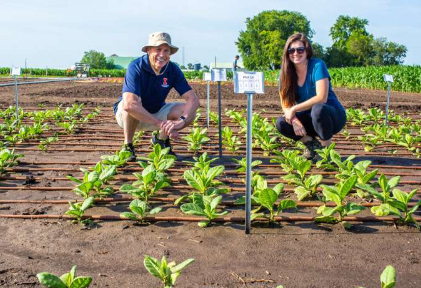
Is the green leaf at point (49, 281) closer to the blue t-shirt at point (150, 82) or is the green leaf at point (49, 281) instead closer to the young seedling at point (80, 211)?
the young seedling at point (80, 211)

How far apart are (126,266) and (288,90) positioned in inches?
105

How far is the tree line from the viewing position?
68188 mm

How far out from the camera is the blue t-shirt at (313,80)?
4.14 metres

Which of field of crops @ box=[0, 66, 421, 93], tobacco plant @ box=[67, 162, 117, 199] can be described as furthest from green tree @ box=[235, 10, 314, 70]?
tobacco plant @ box=[67, 162, 117, 199]

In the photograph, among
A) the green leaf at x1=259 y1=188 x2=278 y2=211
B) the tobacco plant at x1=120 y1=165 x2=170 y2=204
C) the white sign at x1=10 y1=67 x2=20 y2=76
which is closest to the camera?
the green leaf at x1=259 y1=188 x2=278 y2=211

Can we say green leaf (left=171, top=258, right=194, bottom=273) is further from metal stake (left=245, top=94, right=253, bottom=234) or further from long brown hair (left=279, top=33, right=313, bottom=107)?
long brown hair (left=279, top=33, right=313, bottom=107)

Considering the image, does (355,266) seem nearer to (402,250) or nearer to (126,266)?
(402,250)

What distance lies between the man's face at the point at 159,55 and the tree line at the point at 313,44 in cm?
6291

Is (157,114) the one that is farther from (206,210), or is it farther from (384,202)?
(384,202)

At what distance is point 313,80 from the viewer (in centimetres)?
426

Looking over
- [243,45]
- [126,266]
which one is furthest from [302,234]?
[243,45]

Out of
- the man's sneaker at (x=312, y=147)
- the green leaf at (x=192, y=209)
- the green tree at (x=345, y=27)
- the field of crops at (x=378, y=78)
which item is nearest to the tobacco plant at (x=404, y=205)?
the green leaf at (x=192, y=209)

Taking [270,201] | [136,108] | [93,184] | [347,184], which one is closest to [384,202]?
[347,184]

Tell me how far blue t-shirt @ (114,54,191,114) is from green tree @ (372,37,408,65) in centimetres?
6986
